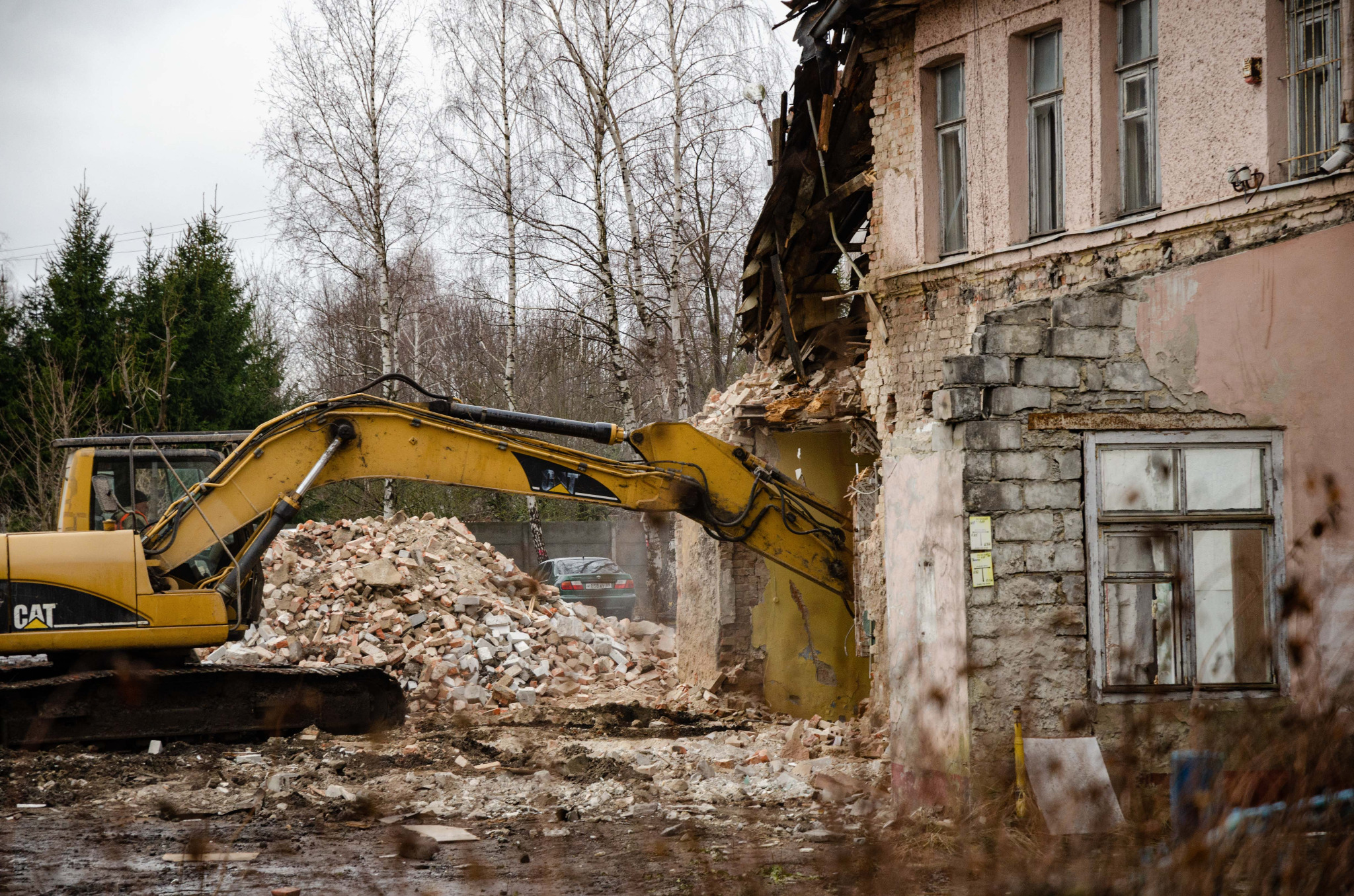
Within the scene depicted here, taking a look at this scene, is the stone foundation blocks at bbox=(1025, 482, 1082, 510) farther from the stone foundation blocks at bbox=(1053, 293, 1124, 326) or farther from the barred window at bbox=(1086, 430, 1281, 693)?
the stone foundation blocks at bbox=(1053, 293, 1124, 326)

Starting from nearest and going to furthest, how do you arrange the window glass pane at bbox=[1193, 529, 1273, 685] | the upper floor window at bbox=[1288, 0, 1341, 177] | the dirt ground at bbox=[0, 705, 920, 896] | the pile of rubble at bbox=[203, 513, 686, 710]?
the dirt ground at bbox=[0, 705, 920, 896]
the window glass pane at bbox=[1193, 529, 1273, 685]
the upper floor window at bbox=[1288, 0, 1341, 177]
the pile of rubble at bbox=[203, 513, 686, 710]

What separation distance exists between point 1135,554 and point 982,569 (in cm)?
91

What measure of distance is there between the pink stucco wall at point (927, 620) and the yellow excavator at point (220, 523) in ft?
8.46

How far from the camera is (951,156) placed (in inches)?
418

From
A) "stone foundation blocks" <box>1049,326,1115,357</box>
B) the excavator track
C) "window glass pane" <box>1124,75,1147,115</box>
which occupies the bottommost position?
the excavator track

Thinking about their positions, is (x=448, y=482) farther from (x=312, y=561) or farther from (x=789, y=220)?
(x=312, y=561)

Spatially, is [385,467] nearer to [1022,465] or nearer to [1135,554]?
[1022,465]

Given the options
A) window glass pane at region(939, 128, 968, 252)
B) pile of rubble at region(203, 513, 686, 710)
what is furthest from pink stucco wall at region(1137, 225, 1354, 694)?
pile of rubble at region(203, 513, 686, 710)

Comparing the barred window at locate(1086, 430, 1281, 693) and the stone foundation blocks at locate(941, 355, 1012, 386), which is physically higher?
the stone foundation blocks at locate(941, 355, 1012, 386)

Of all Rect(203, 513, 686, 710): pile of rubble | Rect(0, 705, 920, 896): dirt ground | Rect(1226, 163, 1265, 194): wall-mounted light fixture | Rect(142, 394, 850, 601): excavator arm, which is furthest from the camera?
Rect(203, 513, 686, 710): pile of rubble

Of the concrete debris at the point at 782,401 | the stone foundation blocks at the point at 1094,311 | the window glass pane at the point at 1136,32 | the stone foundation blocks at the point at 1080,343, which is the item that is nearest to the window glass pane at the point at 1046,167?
the window glass pane at the point at 1136,32

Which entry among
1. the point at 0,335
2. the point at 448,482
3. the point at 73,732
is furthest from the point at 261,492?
the point at 0,335

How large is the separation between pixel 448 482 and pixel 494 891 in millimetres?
4425

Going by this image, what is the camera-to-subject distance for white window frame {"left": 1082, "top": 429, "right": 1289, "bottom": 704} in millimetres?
6926
